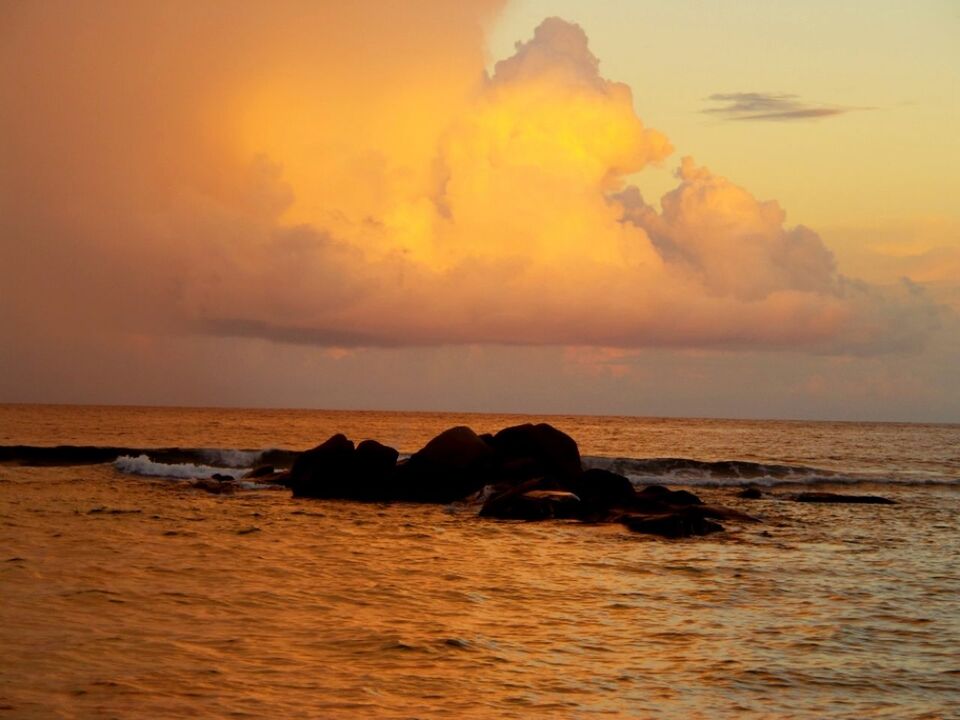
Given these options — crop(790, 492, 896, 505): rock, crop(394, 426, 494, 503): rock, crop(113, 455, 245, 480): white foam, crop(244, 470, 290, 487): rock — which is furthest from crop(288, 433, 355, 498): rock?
crop(790, 492, 896, 505): rock

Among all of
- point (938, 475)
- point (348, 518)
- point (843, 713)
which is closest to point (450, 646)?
point (843, 713)

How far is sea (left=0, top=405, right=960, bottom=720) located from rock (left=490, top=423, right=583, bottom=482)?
5.09 metres

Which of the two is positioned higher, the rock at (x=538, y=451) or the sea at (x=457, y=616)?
the rock at (x=538, y=451)

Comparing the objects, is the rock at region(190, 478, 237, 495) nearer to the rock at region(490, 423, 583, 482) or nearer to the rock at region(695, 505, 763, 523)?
the rock at region(490, 423, 583, 482)

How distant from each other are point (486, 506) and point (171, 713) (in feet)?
61.3

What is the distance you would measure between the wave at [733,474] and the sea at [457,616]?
59.0ft

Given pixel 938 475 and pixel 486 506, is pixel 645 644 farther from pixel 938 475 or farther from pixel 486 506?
pixel 938 475

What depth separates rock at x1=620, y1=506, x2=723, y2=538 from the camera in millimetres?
24406

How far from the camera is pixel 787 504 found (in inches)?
1356

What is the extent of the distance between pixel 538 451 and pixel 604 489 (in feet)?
12.7

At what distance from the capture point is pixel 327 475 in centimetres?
3269

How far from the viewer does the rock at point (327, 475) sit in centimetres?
3250

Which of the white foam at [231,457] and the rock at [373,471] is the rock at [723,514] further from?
the white foam at [231,457]

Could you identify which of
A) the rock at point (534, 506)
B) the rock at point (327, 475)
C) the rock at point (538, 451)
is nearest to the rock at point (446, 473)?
the rock at point (538, 451)
